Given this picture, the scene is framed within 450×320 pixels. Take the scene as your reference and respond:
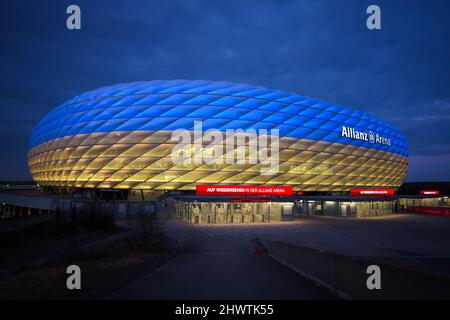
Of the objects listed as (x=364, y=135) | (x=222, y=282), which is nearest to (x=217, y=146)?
(x=364, y=135)

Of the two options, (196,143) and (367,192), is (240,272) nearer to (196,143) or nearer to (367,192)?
(196,143)

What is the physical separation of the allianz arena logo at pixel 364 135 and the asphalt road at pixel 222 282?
113 feet

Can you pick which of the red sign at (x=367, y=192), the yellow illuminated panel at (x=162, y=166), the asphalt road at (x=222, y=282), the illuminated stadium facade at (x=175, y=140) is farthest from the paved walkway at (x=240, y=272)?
the red sign at (x=367, y=192)

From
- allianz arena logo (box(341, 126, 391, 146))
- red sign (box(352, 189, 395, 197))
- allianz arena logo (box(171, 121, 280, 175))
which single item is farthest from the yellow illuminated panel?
red sign (box(352, 189, 395, 197))

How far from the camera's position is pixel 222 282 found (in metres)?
7.35

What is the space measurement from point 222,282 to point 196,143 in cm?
2732

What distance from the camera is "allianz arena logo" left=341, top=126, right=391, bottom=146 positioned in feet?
134

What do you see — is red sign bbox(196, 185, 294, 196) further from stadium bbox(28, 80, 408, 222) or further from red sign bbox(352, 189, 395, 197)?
red sign bbox(352, 189, 395, 197)

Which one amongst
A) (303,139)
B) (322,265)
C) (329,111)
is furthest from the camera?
(329,111)

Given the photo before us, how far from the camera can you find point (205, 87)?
126 feet

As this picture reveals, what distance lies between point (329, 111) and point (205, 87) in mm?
18568

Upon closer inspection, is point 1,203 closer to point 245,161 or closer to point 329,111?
point 245,161

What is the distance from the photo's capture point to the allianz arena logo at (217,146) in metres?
33.9
